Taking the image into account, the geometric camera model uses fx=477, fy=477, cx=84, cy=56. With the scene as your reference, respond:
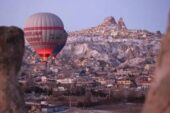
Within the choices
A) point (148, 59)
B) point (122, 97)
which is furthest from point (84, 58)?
point (122, 97)

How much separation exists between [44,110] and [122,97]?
31.2 feet

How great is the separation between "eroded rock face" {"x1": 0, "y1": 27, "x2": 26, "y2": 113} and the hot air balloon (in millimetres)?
24729

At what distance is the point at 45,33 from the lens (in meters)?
28.9

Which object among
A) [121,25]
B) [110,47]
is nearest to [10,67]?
[110,47]

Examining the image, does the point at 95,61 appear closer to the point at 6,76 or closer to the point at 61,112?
the point at 61,112

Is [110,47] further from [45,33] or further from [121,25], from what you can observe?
[45,33]

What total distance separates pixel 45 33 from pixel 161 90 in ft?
90.1

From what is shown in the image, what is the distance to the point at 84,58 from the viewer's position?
234 feet

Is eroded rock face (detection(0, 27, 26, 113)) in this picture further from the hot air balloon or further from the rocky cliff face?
the rocky cliff face

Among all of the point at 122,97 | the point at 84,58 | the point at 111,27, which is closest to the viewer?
the point at 122,97

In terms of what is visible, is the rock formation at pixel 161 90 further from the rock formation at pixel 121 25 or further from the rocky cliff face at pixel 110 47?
the rock formation at pixel 121 25

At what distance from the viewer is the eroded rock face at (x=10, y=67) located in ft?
12.9

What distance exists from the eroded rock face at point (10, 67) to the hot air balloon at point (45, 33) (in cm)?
2473

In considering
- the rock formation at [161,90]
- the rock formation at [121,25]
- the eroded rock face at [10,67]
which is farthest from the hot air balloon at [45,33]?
the rock formation at [121,25]
